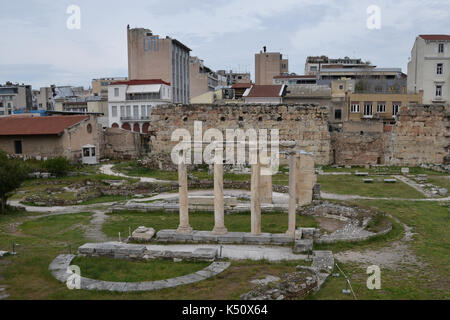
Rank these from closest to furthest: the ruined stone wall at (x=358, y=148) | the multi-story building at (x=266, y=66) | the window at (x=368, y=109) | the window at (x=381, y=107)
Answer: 1. the ruined stone wall at (x=358, y=148)
2. the window at (x=381, y=107)
3. the window at (x=368, y=109)
4. the multi-story building at (x=266, y=66)

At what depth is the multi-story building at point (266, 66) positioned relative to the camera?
3063 inches

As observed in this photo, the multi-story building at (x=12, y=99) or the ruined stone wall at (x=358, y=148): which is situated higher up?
the multi-story building at (x=12, y=99)

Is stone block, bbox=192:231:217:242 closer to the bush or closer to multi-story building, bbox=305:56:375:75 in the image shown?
the bush

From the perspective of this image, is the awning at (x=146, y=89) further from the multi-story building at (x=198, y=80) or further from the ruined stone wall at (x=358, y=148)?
the ruined stone wall at (x=358, y=148)

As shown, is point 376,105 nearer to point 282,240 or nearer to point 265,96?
point 265,96

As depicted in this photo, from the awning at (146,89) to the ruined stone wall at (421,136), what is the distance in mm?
32539

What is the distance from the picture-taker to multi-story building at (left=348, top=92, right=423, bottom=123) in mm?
48906

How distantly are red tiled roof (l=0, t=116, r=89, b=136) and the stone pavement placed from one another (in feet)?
85.2

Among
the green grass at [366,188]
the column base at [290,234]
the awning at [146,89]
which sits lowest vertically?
the column base at [290,234]

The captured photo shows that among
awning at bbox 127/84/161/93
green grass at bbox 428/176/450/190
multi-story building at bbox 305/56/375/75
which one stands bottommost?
green grass at bbox 428/176/450/190

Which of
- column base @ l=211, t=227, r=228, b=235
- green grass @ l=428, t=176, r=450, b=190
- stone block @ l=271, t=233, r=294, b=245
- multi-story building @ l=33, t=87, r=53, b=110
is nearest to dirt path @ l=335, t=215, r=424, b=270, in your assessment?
stone block @ l=271, t=233, r=294, b=245

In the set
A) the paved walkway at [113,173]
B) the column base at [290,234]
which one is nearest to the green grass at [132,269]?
the column base at [290,234]

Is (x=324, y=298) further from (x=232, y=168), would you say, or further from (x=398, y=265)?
(x=232, y=168)

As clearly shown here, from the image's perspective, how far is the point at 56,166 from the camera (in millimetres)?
30219
